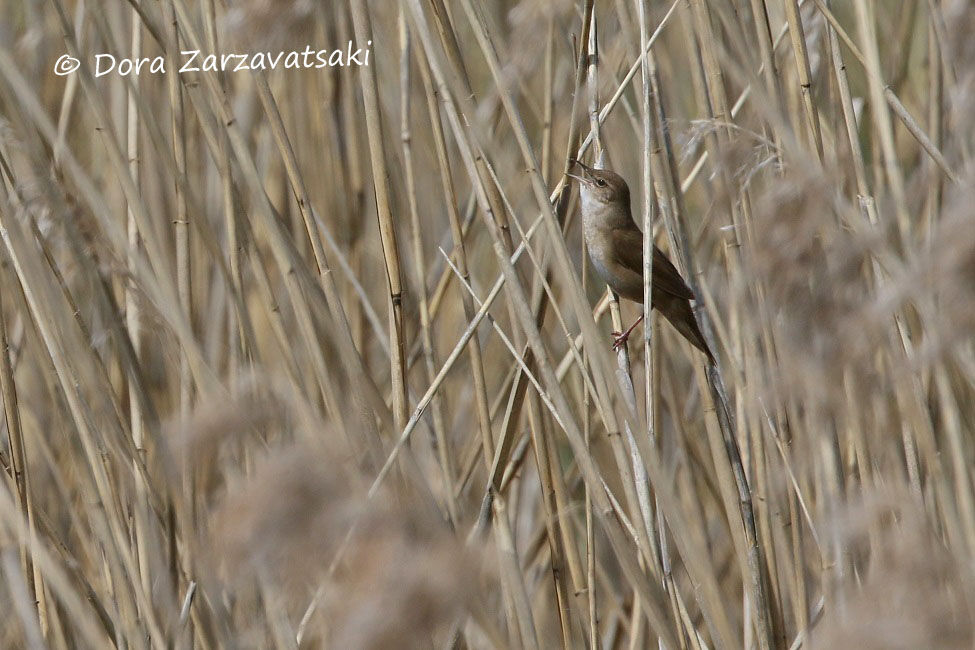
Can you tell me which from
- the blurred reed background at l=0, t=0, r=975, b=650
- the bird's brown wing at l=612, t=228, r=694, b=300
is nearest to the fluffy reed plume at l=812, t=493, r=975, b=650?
the blurred reed background at l=0, t=0, r=975, b=650

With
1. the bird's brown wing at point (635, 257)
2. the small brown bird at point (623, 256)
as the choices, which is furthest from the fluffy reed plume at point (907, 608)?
the bird's brown wing at point (635, 257)

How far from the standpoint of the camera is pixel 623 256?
92.8 inches

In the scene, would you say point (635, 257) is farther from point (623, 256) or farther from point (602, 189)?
point (602, 189)

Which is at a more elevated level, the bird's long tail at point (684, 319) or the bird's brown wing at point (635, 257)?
the bird's brown wing at point (635, 257)

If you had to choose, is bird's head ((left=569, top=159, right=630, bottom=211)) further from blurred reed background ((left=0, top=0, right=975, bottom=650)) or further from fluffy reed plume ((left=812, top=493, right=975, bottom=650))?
fluffy reed plume ((left=812, top=493, right=975, bottom=650))

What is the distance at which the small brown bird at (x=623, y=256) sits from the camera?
208cm

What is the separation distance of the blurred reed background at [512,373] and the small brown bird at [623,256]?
0.33 ft

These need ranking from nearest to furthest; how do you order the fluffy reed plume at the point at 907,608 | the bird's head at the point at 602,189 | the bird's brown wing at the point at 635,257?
the fluffy reed plume at the point at 907,608, the bird's head at the point at 602,189, the bird's brown wing at the point at 635,257

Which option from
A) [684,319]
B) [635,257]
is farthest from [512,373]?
[635,257]

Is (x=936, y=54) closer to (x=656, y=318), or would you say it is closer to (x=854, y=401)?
(x=656, y=318)

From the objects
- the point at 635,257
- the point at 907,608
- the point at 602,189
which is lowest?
the point at 907,608

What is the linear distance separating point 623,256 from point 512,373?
18.7 inches

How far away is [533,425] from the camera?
66.4 inches

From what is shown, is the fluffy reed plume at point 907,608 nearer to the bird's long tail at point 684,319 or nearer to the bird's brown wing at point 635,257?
the bird's long tail at point 684,319
